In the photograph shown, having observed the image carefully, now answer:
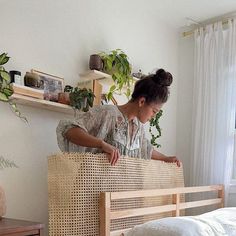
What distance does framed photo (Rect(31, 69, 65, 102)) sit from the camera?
6.39 ft

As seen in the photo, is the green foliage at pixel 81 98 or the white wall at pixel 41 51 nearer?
the white wall at pixel 41 51

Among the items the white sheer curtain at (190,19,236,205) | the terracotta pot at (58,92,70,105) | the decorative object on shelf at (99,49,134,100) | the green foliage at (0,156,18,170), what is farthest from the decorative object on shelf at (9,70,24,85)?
the white sheer curtain at (190,19,236,205)

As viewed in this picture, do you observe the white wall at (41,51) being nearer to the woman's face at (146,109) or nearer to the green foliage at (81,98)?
the green foliage at (81,98)

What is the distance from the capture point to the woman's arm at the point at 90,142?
1607 millimetres

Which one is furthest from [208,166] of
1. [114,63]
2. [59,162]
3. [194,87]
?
[59,162]

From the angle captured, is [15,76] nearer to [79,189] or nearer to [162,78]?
[79,189]

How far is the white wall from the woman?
0.87 ft

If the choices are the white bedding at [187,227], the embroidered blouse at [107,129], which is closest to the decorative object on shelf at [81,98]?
the embroidered blouse at [107,129]

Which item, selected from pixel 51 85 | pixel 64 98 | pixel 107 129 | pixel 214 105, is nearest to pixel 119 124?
pixel 107 129

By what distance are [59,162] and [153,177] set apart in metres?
0.60

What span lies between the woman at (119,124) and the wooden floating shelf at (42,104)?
0.59 feet

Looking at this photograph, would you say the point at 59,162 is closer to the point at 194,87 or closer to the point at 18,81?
the point at 18,81

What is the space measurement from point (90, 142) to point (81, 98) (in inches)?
17.9

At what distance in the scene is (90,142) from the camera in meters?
1.60
